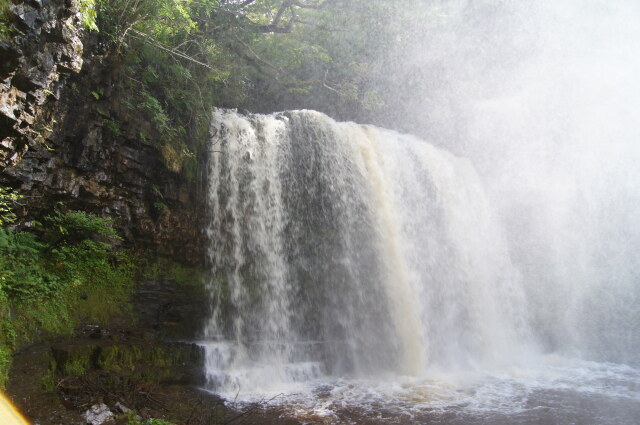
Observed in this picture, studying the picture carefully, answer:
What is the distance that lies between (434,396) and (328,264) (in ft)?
12.0

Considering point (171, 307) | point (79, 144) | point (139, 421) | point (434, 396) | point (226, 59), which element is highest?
point (226, 59)

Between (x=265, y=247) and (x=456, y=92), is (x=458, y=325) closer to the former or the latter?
(x=265, y=247)

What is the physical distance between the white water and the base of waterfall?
5 centimetres

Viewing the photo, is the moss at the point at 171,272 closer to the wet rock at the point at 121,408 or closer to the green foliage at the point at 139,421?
the wet rock at the point at 121,408

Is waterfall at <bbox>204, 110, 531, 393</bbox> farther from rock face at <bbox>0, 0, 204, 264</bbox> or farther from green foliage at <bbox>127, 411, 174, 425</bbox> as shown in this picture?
green foliage at <bbox>127, 411, 174, 425</bbox>

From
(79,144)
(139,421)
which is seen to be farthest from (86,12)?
(139,421)

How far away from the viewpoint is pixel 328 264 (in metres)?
9.52

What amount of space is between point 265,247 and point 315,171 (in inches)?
92.7

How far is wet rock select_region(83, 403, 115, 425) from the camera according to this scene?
4.61 metres

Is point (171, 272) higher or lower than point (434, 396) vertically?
higher

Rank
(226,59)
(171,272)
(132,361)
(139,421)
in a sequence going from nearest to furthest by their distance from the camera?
(139,421), (132,361), (171,272), (226,59)

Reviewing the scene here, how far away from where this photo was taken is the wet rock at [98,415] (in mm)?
4605

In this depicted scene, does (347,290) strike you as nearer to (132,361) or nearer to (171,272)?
(171,272)

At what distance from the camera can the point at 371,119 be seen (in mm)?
15656
